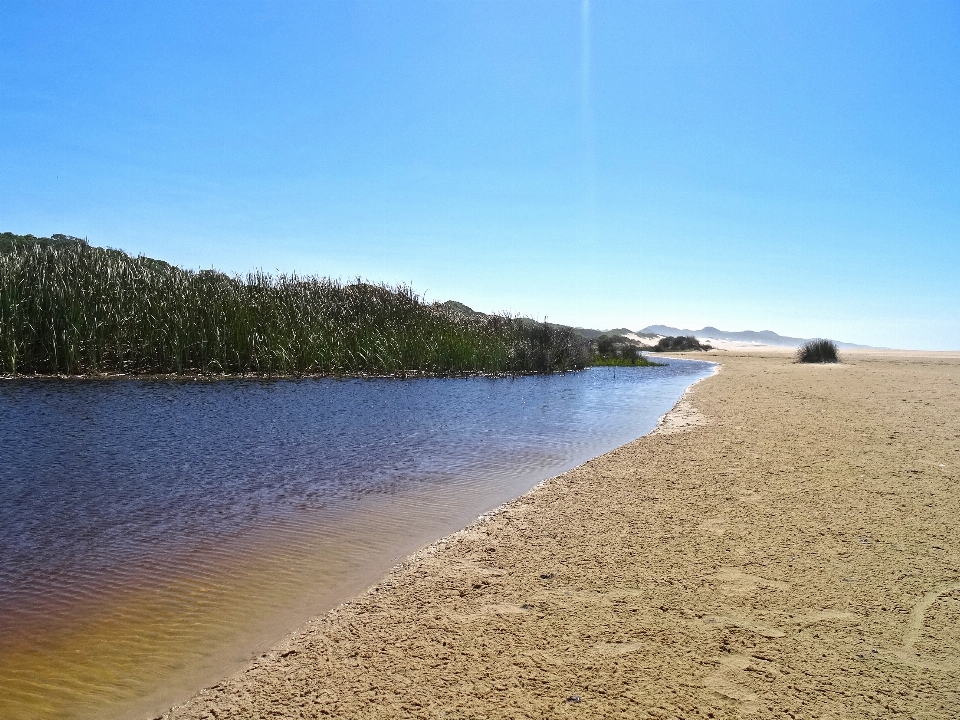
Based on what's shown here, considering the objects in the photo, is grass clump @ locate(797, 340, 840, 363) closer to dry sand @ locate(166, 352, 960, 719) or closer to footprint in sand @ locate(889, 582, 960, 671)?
dry sand @ locate(166, 352, 960, 719)

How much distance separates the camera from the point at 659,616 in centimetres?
282

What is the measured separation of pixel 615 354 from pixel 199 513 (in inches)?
1349

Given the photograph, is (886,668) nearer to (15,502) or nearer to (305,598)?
(305,598)

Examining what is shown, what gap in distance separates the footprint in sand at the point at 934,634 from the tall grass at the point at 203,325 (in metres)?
15.9


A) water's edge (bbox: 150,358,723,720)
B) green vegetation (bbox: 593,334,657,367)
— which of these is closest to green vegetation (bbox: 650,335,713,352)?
green vegetation (bbox: 593,334,657,367)

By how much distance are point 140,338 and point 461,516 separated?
45.0 ft

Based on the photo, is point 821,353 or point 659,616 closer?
point 659,616

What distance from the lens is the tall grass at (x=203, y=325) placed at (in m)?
14.0

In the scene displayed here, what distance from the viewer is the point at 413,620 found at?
112 inches

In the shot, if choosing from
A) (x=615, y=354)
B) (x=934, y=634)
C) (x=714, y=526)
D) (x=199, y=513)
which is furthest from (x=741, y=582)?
(x=615, y=354)

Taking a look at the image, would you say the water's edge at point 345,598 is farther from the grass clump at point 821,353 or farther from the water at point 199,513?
the grass clump at point 821,353

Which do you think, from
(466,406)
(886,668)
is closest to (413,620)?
(886,668)

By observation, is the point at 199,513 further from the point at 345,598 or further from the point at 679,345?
the point at 679,345

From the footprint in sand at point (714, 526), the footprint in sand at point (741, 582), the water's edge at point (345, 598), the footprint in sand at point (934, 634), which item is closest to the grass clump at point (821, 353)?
the water's edge at point (345, 598)
